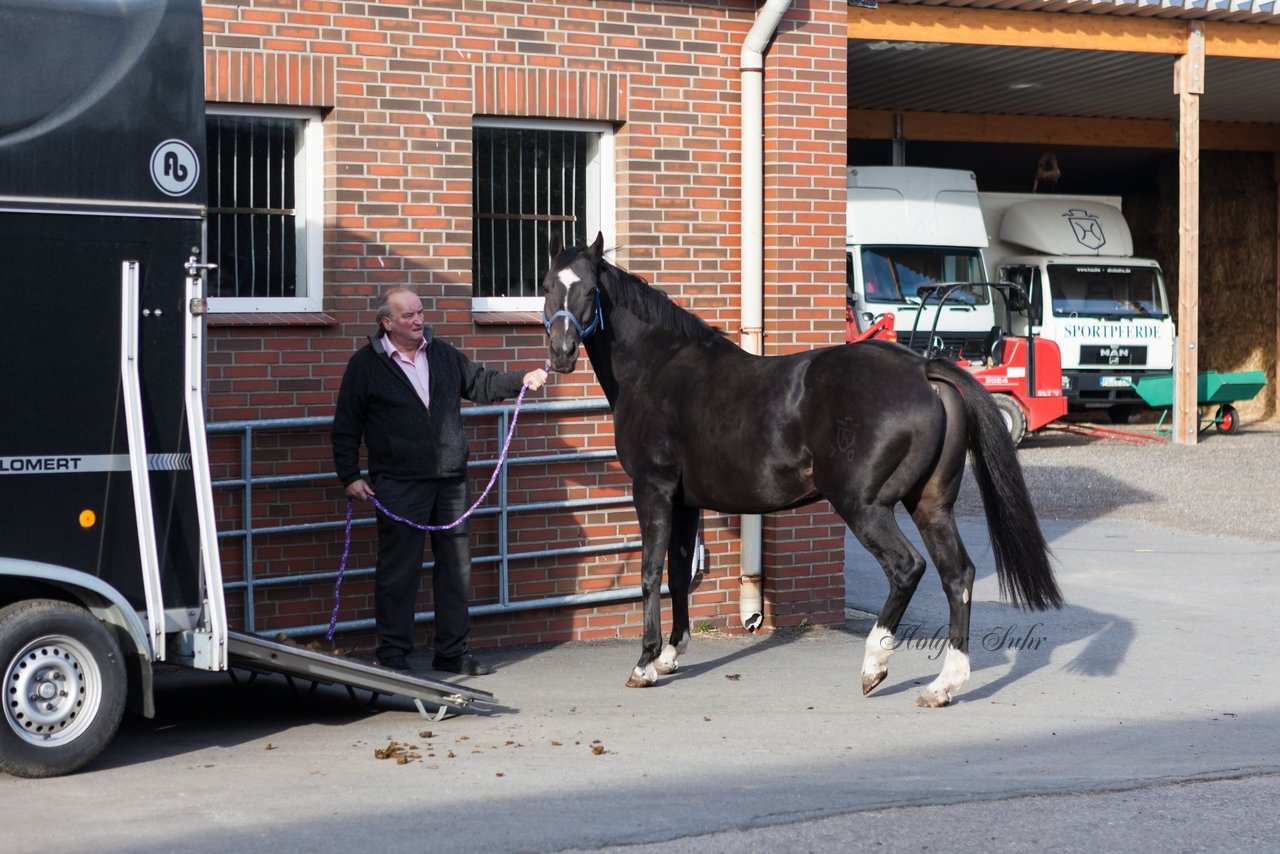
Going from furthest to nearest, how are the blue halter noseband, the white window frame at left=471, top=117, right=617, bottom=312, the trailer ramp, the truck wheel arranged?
the truck wheel < the white window frame at left=471, top=117, right=617, bottom=312 < the blue halter noseband < the trailer ramp

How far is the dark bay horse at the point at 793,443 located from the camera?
743 centimetres

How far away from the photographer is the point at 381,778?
604cm

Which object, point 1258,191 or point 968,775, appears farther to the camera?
point 1258,191

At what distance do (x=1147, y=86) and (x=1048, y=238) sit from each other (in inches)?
111

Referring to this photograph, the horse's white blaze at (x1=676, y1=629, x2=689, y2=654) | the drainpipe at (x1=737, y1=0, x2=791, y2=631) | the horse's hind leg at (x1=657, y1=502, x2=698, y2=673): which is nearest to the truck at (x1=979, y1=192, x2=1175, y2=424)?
the drainpipe at (x1=737, y1=0, x2=791, y2=631)

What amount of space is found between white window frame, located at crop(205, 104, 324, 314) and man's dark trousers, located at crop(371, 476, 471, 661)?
4.01 ft

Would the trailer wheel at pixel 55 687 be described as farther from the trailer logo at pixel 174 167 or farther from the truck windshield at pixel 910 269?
the truck windshield at pixel 910 269

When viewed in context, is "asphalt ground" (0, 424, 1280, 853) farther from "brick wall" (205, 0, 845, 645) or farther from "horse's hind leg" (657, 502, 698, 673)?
"brick wall" (205, 0, 845, 645)

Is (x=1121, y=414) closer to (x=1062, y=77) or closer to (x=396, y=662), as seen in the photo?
(x=1062, y=77)

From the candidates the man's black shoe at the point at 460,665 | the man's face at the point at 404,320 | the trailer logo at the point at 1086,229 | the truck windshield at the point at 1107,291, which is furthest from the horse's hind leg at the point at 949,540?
the trailer logo at the point at 1086,229

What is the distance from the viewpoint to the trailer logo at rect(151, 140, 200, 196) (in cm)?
618

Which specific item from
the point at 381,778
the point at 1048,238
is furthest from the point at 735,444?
the point at 1048,238

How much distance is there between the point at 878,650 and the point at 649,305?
2027 mm

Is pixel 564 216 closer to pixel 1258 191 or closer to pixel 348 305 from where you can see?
pixel 348 305
